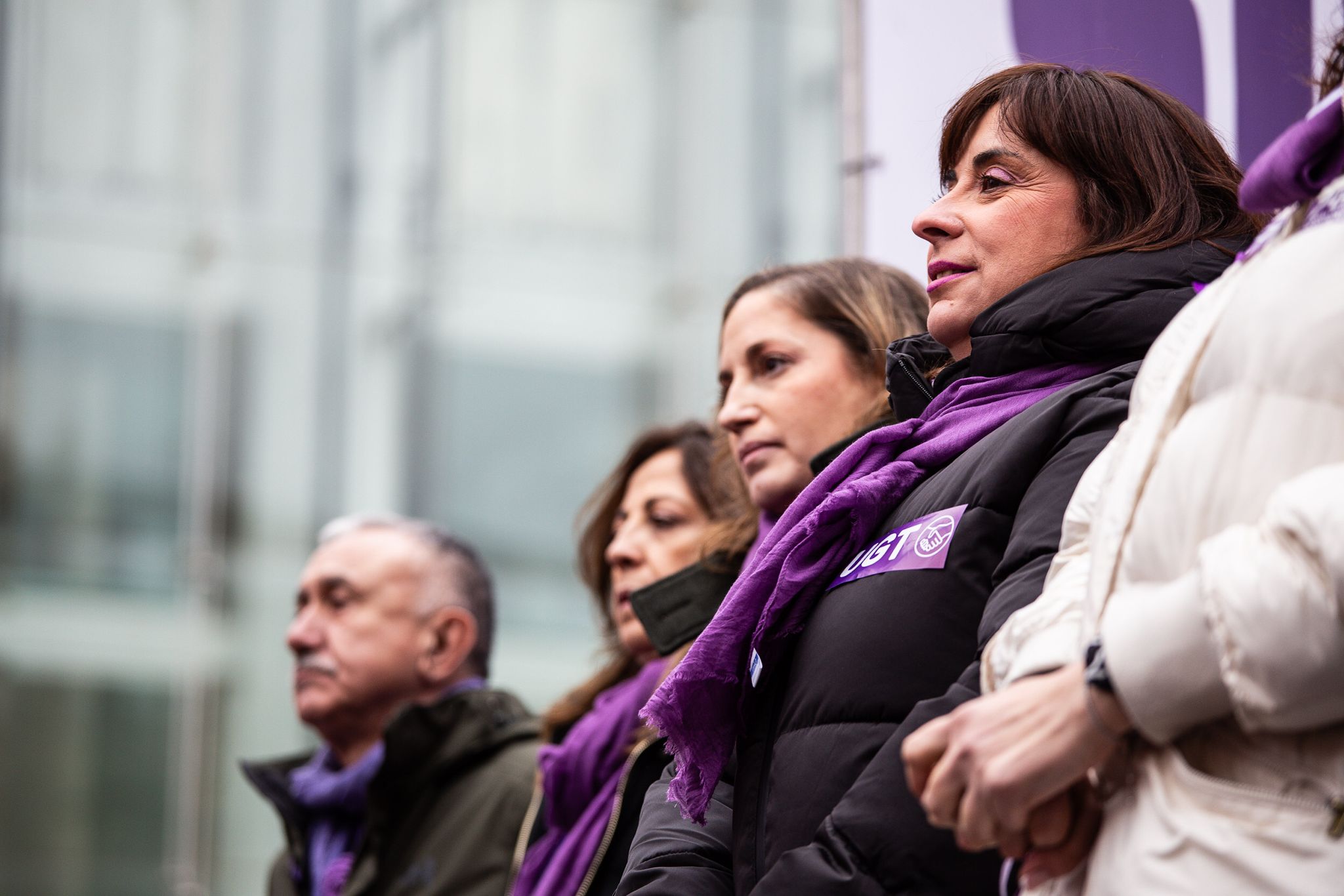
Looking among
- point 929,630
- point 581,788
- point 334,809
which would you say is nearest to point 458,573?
point 334,809

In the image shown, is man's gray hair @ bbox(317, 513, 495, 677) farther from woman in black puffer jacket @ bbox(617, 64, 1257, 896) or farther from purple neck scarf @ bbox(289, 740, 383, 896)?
woman in black puffer jacket @ bbox(617, 64, 1257, 896)

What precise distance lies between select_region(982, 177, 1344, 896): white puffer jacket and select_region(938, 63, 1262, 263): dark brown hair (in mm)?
685

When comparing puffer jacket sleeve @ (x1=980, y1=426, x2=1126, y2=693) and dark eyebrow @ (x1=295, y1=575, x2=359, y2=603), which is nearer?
puffer jacket sleeve @ (x1=980, y1=426, x2=1126, y2=693)

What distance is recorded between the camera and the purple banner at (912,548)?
2039 millimetres

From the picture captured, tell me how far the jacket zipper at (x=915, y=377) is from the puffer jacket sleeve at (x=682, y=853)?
59 centimetres

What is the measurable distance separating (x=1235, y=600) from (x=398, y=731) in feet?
11.6

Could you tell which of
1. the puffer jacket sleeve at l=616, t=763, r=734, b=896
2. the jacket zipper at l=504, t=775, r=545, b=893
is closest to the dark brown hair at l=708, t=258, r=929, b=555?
the jacket zipper at l=504, t=775, r=545, b=893

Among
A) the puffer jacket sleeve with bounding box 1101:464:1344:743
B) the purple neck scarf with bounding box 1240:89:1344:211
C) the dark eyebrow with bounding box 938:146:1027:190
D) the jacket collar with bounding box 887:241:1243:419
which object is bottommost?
the puffer jacket sleeve with bounding box 1101:464:1344:743

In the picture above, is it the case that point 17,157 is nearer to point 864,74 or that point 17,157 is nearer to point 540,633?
point 540,633

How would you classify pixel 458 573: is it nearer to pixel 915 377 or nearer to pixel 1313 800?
pixel 915 377

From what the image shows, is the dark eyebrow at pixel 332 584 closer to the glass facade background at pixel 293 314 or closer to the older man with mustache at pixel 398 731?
the older man with mustache at pixel 398 731

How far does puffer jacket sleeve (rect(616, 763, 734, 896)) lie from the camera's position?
7.44 feet

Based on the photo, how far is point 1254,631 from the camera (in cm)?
135

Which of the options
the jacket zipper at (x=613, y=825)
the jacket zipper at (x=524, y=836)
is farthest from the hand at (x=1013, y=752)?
the jacket zipper at (x=524, y=836)
